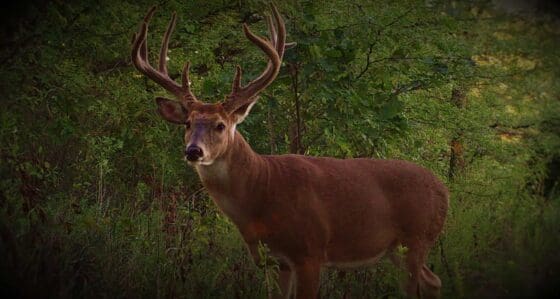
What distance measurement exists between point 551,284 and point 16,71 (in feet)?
16.7

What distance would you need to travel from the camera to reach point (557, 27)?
8.41 meters

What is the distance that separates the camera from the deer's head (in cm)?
604

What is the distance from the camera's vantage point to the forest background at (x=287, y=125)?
21.1 feet

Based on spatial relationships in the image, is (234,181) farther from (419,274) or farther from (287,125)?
(287,125)

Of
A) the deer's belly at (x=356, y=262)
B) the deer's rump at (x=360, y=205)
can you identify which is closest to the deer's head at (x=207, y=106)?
the deer's rump at (x=360, y=205)

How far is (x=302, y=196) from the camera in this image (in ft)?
20.3

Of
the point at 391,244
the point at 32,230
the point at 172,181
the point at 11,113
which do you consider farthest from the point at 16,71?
the point at 391,244

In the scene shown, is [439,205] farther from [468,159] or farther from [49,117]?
[49,117]

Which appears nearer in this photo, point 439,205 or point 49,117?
point 439,205

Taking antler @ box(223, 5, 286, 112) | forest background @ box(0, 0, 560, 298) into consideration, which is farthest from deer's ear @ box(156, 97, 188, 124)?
forest background @ box(0, 0, 560, 298)

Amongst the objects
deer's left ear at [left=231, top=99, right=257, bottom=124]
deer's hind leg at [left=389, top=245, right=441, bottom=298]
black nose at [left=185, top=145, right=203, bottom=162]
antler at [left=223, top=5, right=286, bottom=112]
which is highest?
antler at [left=223, top=5, right=286, bottom=112]

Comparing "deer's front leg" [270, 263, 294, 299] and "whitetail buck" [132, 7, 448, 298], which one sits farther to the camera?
"deer's front leg" [270, 263, 294, 299]

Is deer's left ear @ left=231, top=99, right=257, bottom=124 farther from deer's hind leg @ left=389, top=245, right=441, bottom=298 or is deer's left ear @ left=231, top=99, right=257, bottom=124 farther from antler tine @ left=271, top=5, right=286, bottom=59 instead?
deer's hind leg @ left=389, top=245, right=441, bottom=298

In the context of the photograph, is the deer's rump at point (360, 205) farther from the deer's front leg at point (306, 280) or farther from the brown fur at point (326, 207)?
the deer's front leg at point (306, 280)
